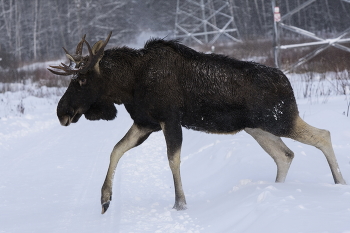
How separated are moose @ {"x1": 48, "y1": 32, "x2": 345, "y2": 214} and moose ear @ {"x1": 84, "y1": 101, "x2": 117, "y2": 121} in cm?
5

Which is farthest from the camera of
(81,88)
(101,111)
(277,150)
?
(277,150)

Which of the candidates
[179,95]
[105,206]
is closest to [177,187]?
[105,206]

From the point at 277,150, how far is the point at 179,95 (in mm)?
1432

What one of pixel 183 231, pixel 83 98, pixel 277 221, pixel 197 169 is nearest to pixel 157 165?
pixel 197 169

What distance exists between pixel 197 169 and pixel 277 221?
351cm

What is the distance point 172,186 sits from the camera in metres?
6.36

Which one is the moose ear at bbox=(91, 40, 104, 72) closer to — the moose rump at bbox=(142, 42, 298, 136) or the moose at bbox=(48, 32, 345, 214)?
the moose at bbox=(48, 32, 345, 214)

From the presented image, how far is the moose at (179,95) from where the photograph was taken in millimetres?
5262

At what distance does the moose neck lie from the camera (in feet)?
17.9

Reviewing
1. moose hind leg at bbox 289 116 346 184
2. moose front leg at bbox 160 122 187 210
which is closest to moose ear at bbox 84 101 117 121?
moose front leg at bbox 160 122 187 210

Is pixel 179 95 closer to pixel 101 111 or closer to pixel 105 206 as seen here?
pixel 101 111

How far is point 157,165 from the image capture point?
7.46 meters

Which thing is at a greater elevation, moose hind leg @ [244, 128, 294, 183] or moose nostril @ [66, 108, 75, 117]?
moose nostril @ [66, 108, 75, 117]

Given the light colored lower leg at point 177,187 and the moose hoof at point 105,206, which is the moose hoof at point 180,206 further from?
the moose hoof at point 105,206
